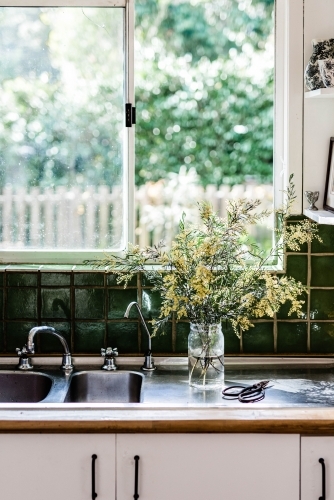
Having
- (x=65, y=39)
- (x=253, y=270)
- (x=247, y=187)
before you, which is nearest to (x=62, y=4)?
(x=65, y=39)

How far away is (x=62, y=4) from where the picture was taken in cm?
276

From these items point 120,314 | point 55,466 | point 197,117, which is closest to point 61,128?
point 120,314

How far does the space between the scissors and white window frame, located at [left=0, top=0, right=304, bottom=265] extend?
70 cm

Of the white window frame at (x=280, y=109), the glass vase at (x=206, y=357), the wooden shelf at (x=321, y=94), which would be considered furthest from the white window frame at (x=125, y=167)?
the wooden shelf at (x=321, y=94)

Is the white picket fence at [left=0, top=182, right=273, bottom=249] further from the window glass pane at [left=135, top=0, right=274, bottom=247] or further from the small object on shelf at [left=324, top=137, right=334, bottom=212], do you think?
the window glass pane at [left=135, top=0, right=274, bottom=247]

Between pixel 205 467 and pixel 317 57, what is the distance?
4.69 ft

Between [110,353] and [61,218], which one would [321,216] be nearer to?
[110,353]

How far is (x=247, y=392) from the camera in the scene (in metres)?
2.32

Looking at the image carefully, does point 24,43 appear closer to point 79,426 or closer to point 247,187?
point 79,426

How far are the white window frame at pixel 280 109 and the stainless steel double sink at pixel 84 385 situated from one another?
46 centimetres

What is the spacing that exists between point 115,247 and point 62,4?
37.4 inches

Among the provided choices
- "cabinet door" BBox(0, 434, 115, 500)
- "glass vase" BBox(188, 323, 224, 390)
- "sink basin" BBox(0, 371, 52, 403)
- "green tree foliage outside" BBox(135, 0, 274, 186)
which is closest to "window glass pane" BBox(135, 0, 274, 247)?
"green tree foliage outside" BBox(135, 0, 274, 186)

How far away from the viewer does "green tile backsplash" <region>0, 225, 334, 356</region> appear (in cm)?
273

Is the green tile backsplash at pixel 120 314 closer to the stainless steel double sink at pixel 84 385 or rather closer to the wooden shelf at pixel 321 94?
the stainless steel double sink at pixel 84 385
